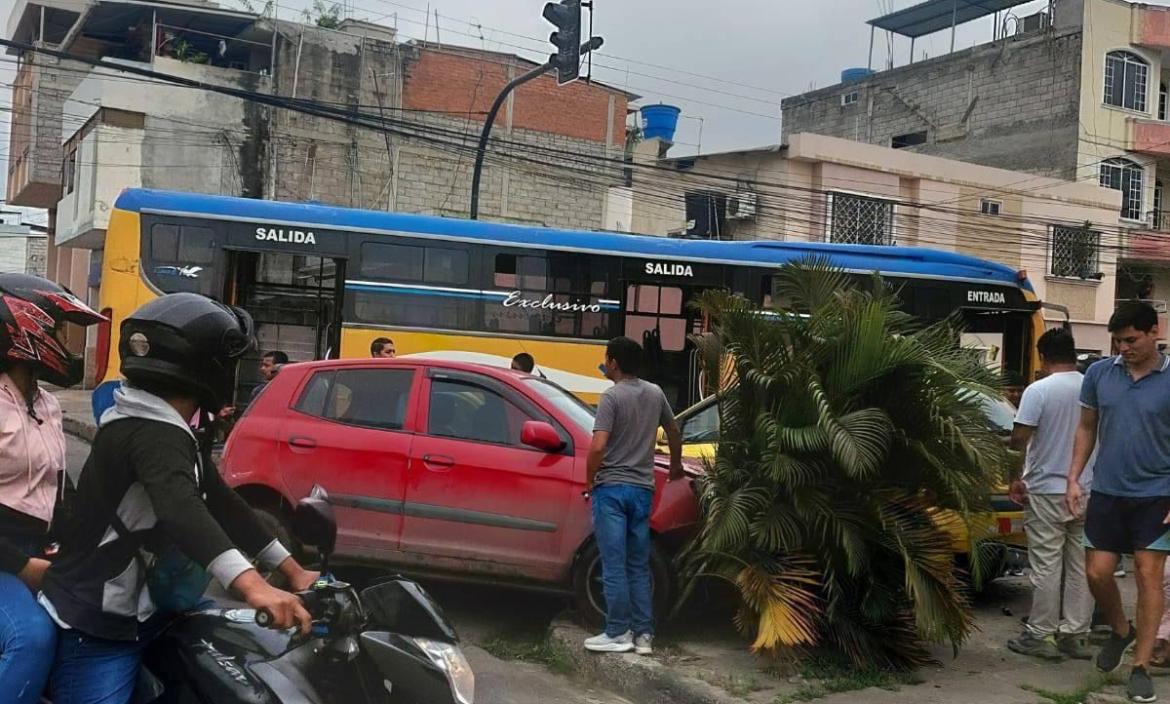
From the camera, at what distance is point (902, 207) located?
91.9 feet

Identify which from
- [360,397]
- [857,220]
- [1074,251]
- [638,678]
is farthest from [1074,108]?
[638,678]

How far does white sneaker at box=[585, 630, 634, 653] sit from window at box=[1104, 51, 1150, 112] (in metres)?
31.0

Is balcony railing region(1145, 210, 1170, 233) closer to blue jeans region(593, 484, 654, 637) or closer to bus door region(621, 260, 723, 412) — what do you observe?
bus door region(621, 260, 723, 412)

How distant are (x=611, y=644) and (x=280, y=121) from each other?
23502 millimetres

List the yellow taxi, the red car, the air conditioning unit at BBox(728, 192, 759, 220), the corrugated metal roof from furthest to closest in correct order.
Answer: the corrugated metal roof
the air conditioning unit at BBox(728, 192, 759, 220)
the red car
the yellow taxi

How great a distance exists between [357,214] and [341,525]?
739 centimetres

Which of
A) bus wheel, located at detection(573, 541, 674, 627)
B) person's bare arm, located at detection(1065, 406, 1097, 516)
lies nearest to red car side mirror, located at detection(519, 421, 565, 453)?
bus wheel, located at detection(573, 541, 674, 627)

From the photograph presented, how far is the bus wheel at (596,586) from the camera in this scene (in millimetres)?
6273

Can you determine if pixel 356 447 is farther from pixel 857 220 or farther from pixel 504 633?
pixel 857 220

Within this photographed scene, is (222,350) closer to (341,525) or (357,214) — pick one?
(341,525)

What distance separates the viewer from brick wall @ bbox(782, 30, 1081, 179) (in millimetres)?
31559

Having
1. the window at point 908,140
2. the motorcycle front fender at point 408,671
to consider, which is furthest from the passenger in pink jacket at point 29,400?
the window at point 908,140

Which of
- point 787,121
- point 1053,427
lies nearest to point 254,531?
point 1053,427

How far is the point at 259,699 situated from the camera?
243 centimetres
